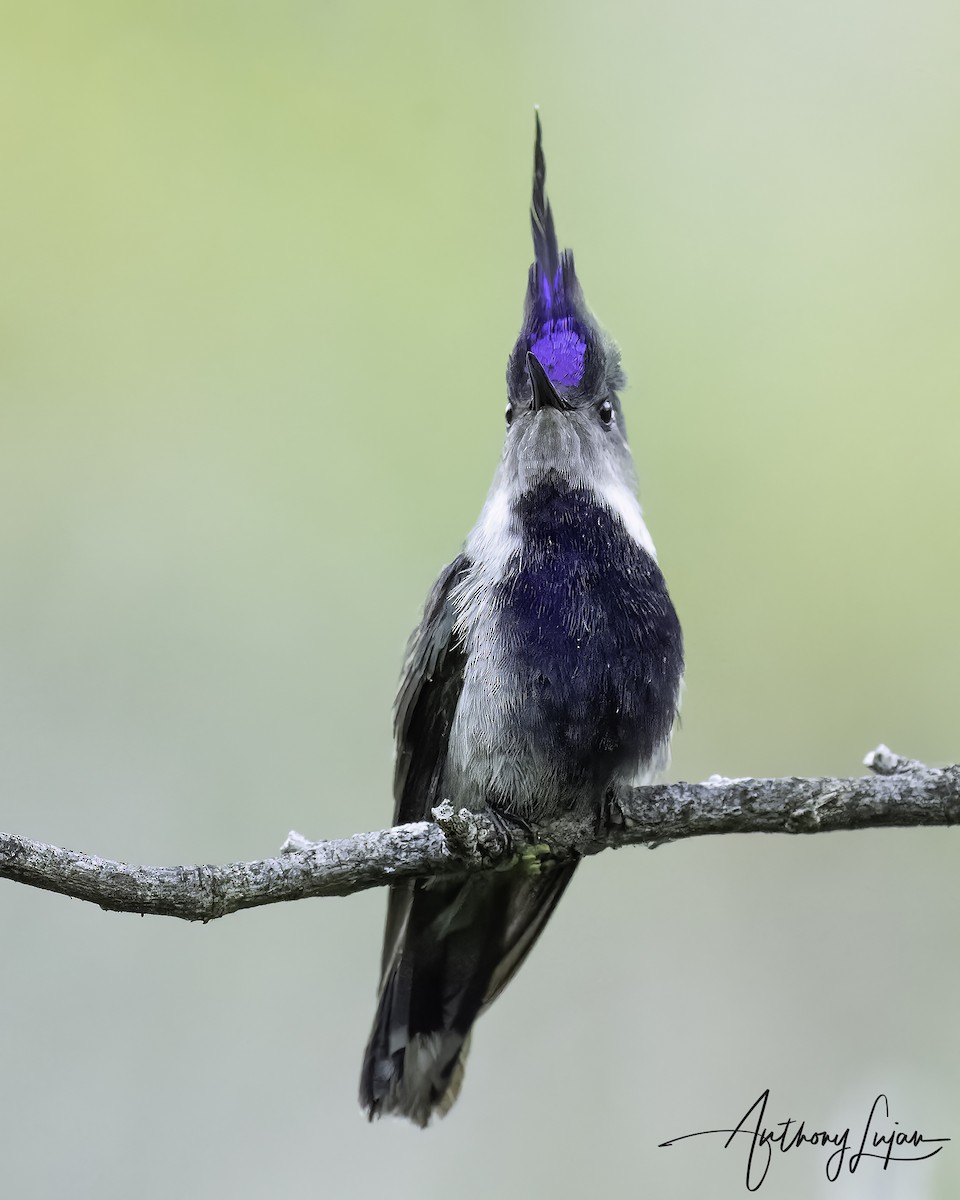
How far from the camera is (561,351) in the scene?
3.83 meters

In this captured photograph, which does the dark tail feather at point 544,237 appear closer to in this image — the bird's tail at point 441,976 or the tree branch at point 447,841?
the tree branch at point 447,841

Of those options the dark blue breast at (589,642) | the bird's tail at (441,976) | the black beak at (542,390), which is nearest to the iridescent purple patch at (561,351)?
the black beak at (542,390)

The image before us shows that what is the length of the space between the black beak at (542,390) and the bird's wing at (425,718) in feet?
1.82

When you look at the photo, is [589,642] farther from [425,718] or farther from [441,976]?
[441,976]

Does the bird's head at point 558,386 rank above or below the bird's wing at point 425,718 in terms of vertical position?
above

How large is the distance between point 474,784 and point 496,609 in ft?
1.71

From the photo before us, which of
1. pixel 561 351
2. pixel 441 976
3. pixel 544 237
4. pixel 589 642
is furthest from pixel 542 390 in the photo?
pixel 441 976

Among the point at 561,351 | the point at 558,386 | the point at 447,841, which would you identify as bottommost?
the point at 447,841

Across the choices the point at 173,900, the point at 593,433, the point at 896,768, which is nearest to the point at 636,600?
the point at 593,433

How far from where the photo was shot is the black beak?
3.48 metres

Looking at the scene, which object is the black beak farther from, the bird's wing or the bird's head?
the bird's wing

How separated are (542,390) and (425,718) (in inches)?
43.0

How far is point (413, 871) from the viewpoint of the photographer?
9.45ft

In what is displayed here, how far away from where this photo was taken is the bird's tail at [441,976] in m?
3.80
